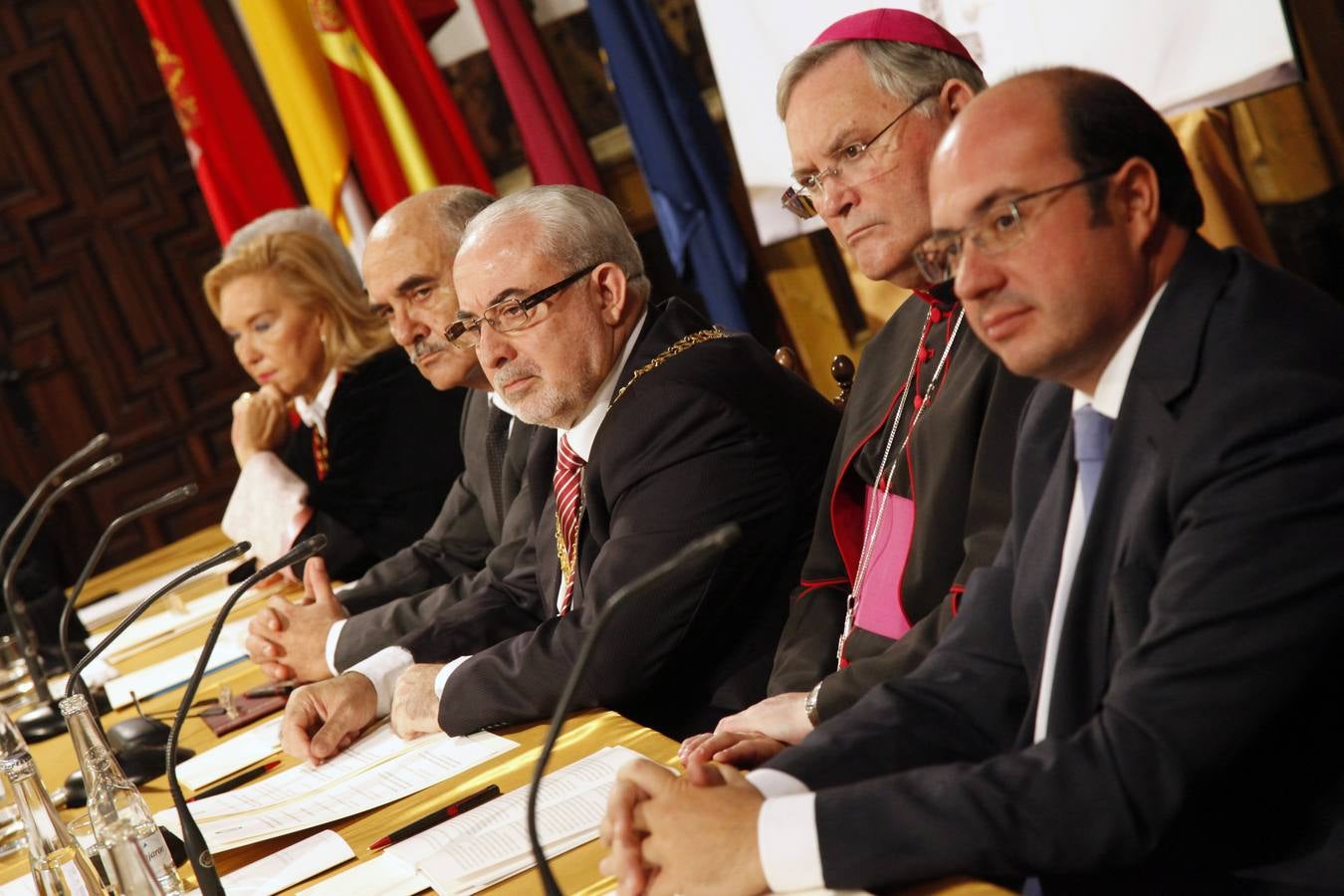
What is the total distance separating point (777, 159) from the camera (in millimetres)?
4879

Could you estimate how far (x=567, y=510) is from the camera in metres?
2.67

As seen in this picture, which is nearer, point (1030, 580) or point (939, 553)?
point (1030, 580)

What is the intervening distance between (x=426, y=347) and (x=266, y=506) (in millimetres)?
1251

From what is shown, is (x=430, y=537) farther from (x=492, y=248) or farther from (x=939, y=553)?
(x=939, y=553)

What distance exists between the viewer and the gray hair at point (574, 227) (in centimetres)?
260

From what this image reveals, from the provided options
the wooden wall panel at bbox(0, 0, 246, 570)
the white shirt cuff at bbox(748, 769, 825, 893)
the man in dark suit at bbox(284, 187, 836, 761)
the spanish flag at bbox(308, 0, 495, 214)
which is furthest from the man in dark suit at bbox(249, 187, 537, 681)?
the wooden wall panel at bbox(0, 0, 246, 570)

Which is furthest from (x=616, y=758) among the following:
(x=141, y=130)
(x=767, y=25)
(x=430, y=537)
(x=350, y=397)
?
(x=141, y=130)

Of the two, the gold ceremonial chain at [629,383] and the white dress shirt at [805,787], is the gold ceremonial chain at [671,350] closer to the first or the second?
the gold ceremonial chain at [629,383]

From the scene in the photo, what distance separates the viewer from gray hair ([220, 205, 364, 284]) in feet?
15.7

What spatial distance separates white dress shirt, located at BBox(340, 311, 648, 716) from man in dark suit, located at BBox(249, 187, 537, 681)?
1.51ft

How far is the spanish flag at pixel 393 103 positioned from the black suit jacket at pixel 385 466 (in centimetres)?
191

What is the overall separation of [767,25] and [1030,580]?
3476 millimetres

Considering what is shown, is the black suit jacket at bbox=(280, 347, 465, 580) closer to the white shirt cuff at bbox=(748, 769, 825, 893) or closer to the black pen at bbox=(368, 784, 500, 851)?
the black pen at bbox=(368, 784, 500, 851)

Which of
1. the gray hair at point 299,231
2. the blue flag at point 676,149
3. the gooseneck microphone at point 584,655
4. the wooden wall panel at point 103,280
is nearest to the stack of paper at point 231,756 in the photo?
the gooseneck microphone at point 584,655
